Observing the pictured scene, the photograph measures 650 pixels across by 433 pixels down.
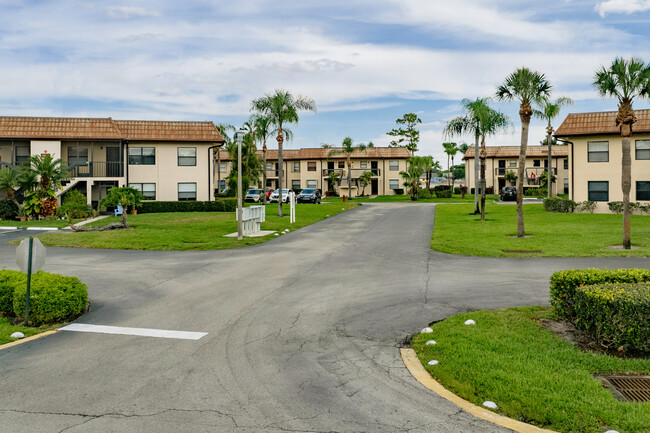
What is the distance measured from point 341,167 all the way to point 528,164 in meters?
27.5

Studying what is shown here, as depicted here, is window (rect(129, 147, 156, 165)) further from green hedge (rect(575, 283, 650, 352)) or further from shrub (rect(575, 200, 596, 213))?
green hedge (rect(575, 283, 650, 352))

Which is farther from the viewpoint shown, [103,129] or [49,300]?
[103,129]

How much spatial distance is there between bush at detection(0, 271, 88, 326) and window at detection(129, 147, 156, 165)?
31628 millimetres

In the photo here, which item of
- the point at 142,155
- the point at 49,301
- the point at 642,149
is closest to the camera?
the point at 49,301

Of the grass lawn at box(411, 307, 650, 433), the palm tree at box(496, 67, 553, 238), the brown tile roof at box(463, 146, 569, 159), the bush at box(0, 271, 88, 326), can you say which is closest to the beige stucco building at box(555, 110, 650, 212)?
the palm tree at box(496, 67, 553, 238)

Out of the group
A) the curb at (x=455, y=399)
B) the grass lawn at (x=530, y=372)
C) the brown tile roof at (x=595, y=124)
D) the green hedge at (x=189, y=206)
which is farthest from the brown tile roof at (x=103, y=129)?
A: the curb at (x=455, y=399)

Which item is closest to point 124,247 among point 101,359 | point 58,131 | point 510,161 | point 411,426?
point 101,359

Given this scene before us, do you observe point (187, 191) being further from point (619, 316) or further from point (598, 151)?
point (619, 316)

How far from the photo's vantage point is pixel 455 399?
19.2ft

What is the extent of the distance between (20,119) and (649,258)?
124 ft

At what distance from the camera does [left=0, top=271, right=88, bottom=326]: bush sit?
30.3 feet

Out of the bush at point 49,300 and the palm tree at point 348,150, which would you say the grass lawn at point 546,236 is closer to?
the bush at point 49,300

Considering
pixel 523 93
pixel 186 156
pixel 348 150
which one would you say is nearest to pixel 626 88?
pixel 523 93

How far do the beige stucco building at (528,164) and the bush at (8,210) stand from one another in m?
61.8
